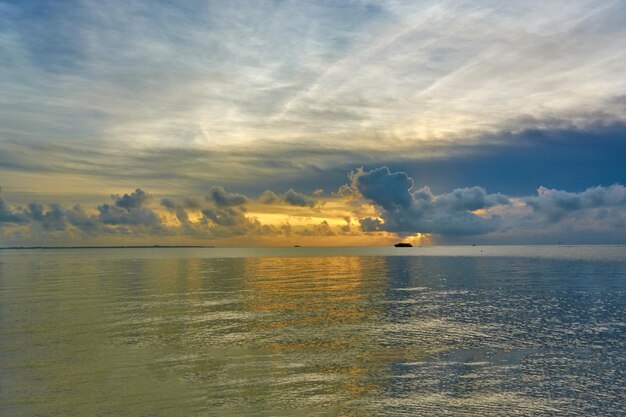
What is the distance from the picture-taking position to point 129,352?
3316 cm

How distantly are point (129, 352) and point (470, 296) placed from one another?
4794 centimetres

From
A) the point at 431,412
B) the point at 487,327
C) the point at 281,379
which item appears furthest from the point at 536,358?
the point at 281,379

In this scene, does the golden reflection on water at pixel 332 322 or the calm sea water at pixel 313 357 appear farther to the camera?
the golden reflection on water at pixel 332 322

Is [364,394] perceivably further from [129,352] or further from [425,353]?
[129,352]

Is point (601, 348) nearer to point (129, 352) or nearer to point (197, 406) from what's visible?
point (197, 406)

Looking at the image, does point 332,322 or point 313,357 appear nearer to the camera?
point 313,357

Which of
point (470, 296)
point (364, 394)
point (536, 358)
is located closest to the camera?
point (364, 394)

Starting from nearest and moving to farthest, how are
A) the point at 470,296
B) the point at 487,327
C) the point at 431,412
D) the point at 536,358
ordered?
the point at 431,412, the point at 536,358, the point at 487,327, the point at 470,296

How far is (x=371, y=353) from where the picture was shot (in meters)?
32.8

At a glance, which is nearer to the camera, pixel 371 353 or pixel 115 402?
pixel 115 402

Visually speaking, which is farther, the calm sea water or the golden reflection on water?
the golden reflection on water

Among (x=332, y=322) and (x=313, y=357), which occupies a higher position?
(x=313, y=357)

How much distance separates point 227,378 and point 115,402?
20.6 ft

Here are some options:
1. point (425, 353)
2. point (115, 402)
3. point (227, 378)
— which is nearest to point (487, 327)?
point (425, 353)
